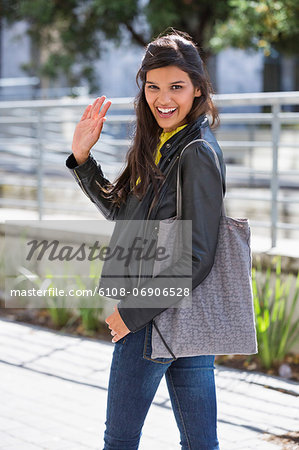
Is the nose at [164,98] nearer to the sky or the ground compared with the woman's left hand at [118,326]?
nearer to the sky

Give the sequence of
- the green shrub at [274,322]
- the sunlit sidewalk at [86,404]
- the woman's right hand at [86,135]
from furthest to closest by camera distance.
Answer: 1. the green shrub at [274,322]
2. the sunlit sidewalk at [86,404]
3. the woman's right hand at [86,135]

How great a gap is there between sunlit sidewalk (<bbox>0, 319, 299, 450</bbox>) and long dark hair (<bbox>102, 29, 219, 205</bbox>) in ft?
5.36

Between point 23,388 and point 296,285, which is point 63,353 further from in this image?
point 296,285

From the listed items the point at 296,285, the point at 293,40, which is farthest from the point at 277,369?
the point at 293,40

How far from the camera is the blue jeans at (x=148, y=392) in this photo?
240 cm

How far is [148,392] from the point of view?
2.44m

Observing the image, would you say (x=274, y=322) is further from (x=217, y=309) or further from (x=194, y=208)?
(x=194, y=208)

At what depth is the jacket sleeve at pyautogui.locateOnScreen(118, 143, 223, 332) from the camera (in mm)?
2307

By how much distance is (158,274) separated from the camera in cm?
238

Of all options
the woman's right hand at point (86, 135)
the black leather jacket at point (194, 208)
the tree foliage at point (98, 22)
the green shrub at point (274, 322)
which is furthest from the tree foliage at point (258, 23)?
the black leather jacket at point (194, 208)

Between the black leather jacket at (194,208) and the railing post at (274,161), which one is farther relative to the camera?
the railing post at (274,161)

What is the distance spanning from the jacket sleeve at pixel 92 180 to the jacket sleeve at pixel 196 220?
420mm

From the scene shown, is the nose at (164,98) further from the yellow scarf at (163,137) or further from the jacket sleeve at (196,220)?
the jacket sleeve at (196,220)

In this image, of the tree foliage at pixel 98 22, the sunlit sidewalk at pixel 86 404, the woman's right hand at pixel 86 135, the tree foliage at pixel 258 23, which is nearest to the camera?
the woman's right hand at pixel 86 135
